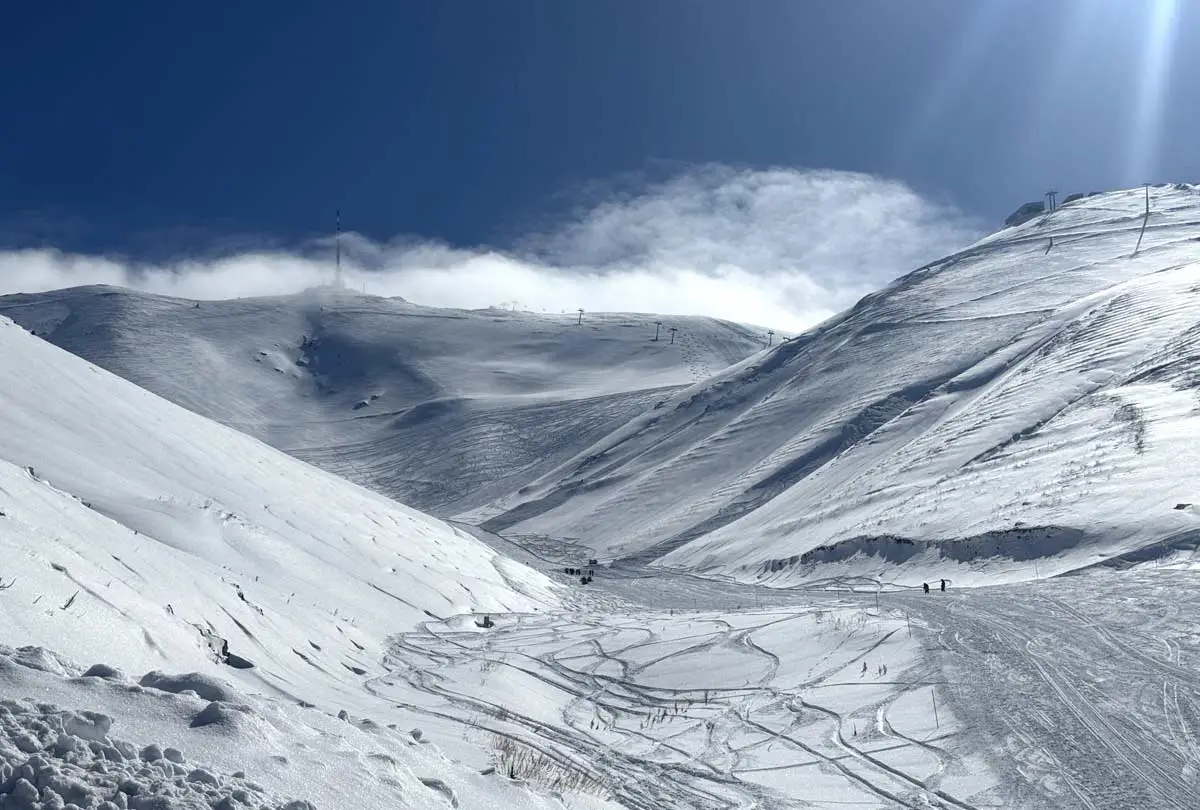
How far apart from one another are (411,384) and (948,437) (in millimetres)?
129078

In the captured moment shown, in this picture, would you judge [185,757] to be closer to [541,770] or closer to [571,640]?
[541,770]

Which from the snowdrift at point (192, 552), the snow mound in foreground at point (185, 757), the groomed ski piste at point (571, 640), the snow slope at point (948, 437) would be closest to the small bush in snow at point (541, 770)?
the groomed ski piste at point (571, 640)

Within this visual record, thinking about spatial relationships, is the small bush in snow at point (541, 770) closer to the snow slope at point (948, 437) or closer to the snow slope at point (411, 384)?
the snow slope at point (948, 437)

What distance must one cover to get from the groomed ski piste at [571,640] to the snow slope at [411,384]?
83.8 m

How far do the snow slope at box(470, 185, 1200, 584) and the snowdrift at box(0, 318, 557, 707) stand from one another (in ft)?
61.0

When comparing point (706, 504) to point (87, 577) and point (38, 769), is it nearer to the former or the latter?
point (87, 577)

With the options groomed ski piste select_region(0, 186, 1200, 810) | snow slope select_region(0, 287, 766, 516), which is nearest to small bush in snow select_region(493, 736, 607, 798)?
groomed ski piste select_region(0, 186, 1200, 810)

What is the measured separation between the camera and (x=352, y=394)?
17675 centimetres

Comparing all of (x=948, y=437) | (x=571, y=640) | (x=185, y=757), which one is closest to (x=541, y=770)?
(x=185, y=757)

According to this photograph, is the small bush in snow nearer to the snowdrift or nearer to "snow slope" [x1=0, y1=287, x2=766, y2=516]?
the snowdrift

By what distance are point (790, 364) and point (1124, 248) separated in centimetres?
4497

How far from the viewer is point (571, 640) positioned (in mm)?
22188

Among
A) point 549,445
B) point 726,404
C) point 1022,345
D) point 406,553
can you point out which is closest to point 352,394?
point 549,445

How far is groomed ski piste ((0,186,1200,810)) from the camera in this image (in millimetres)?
7148
